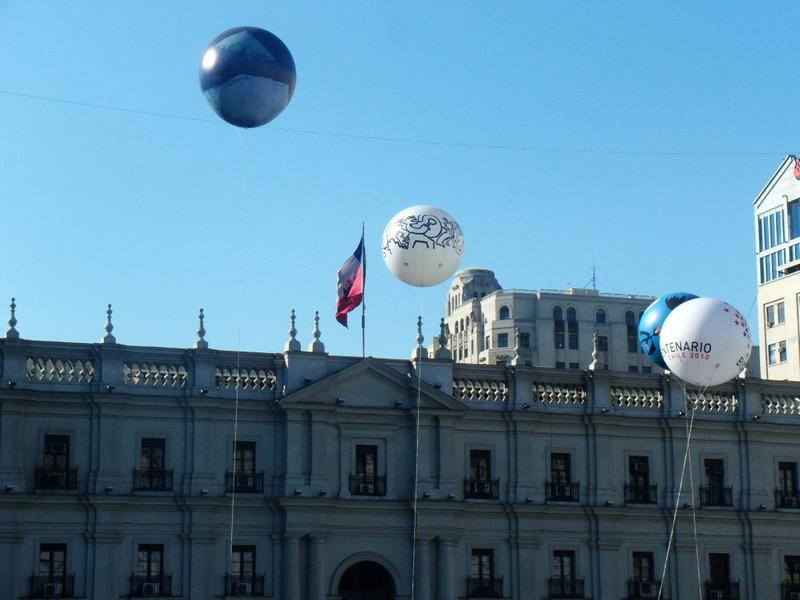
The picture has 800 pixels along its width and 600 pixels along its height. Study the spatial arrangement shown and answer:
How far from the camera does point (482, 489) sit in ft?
179

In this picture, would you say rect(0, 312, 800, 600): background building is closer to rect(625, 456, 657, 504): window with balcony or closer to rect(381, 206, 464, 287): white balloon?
rect(625, 456, 657, 504): window with balcony

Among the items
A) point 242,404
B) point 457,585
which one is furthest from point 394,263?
point 457,585

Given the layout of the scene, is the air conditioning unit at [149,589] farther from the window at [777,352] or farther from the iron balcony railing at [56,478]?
the window at [777,352]

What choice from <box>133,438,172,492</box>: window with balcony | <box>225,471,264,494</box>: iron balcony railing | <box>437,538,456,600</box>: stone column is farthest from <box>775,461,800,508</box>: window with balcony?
<box>133,438,172,492</box>: window with balcony

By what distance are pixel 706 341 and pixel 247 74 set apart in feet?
50.6

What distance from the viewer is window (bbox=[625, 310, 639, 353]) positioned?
114688 mm

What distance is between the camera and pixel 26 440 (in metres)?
49.9

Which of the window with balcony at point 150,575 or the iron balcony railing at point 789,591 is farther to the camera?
the iron balcony railing at point 789,591

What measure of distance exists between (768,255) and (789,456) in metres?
34.1

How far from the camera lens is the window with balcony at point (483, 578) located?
53.5m

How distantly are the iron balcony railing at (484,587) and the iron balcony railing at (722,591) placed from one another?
7.92 m

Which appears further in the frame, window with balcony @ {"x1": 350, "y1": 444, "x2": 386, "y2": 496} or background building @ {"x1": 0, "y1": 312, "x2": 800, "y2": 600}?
window with balcony @ {"x1": 350, "y1": 444, "x2": 386, "y2": 496}

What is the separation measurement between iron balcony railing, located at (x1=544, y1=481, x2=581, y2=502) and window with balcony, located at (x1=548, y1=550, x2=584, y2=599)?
187 centimetres

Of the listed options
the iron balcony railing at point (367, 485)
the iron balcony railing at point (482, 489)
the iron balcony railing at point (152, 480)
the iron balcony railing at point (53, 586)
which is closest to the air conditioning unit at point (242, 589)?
the iron balcony railing at point (152, 480)
